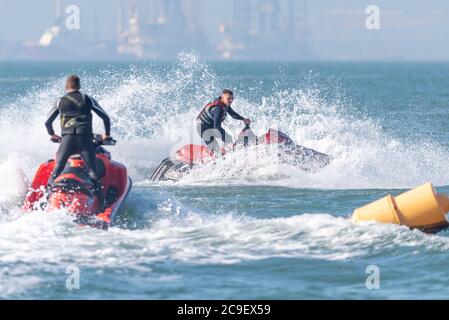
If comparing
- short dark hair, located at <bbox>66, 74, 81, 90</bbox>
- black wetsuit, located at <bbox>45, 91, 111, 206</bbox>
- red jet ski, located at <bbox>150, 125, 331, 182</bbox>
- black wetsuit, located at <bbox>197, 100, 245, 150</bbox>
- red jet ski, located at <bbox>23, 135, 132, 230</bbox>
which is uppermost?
black wetsuit, located at <bbox>197, 100, 245, 150</bbox>

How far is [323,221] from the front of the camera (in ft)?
37.5

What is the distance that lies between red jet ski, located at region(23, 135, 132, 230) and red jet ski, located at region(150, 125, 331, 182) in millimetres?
4608

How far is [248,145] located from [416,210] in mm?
6480

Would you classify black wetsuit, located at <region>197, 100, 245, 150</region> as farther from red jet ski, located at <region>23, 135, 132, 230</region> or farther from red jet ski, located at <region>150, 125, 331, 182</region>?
red jet ski, located at <region>23, 135, 132, 230</region>

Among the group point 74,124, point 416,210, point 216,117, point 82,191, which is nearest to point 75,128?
point 74,124

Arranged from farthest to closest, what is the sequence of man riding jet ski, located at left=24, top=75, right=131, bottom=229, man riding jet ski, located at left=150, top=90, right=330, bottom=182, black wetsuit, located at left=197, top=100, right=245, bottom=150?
man riding jet ski, located at left=150, top=90, right=330, bottom=182, black wetsuit, located at left=197, top=100, right=245, bottom=150, man riding jet ski, located at left=24, top=75, right=131, bottom=229

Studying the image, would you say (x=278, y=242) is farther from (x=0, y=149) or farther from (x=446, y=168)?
(x=0, y=149)

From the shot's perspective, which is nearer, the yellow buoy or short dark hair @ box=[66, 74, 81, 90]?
the yellow buoy

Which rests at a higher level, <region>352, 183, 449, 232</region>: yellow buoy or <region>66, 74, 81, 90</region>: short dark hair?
<region>66, 74, 81, 90</region>: short dark hair

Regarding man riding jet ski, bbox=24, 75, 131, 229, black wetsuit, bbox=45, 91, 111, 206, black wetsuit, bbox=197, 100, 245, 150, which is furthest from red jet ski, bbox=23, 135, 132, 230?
black wetsuit, bbox=197, 100, 245, 150

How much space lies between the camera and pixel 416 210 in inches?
436

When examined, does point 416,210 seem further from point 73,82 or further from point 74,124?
point 73,82

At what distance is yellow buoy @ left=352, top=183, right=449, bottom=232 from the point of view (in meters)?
11.1
